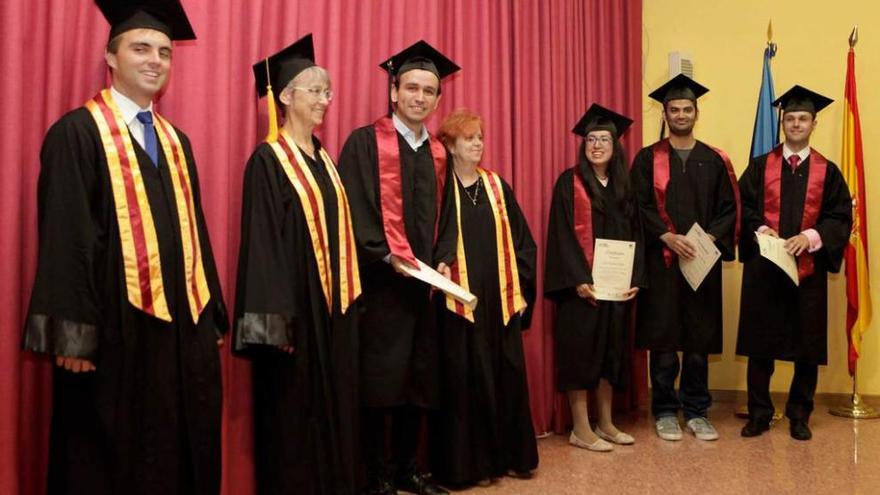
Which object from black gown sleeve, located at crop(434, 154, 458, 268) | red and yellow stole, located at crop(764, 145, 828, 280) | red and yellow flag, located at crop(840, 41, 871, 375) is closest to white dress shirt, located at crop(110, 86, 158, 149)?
black gown sleeve, located at crop(434, 154, 458, 268)

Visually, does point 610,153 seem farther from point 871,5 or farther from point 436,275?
point 871,5

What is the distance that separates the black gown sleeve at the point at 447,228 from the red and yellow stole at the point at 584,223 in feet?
3.40

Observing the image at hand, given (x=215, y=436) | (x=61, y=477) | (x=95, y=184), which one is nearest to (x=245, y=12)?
(x=95, y=184)

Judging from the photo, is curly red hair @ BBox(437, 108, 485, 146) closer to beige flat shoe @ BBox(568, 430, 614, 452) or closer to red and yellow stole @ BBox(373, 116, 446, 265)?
red and yellow stole @ BBox(373, 116, 446, 265)

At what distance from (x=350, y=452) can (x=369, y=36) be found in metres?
1.98

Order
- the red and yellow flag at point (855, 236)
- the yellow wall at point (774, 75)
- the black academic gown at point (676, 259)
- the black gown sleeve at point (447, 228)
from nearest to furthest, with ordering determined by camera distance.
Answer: the black gown sleeve at point (447, 228)
the black academic gown at point (676, 259)
the red and yellow flag at point (855, 236)
the yellow wall at point (774, 75)

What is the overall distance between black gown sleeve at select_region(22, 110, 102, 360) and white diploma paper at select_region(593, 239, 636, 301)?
113 inches

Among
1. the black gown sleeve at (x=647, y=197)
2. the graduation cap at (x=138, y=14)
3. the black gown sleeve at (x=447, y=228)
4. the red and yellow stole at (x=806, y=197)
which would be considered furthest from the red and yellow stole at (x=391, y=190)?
the red and yellow stole at (x=806, y=197)

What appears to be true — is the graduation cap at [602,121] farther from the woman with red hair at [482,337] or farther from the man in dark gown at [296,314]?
the man in dark gown at [296,314]

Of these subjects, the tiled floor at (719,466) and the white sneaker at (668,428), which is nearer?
the tiled floor at (719,466)

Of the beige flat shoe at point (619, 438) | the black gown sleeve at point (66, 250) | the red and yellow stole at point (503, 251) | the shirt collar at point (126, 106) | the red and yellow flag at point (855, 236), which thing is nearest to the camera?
the black gown sleeve at point (66, 250)

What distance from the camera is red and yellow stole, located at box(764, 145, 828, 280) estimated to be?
15.5 feet

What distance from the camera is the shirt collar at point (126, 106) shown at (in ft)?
8.54

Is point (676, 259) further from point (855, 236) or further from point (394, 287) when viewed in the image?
point (394, 287)
